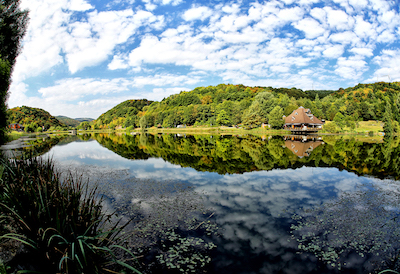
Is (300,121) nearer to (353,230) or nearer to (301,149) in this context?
(301,149)

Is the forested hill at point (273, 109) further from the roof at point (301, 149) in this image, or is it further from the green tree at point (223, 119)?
the roof at point (301, 149)

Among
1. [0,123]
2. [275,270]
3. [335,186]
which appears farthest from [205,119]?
[275,270]

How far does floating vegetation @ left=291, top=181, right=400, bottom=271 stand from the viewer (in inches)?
243

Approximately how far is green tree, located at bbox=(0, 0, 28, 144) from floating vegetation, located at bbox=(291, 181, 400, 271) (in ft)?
83.9

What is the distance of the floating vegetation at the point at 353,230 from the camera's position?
6.17m

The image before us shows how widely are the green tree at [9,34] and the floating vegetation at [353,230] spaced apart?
25.6m

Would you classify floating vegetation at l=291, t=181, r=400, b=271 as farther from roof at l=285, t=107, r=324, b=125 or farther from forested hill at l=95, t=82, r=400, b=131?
roof at l=285, t=107, r=324, b=125

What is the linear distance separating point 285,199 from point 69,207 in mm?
9614

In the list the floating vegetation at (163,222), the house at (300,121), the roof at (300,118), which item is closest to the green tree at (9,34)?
the floating vegetation at (163,222)

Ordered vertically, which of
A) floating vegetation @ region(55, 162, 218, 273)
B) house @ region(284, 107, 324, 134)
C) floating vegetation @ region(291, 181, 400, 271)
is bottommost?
floating vegetation @ region(291, 181, 400, 271)

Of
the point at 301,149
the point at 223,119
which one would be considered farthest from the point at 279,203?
the point at 223,119

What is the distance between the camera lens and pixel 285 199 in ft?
35.9

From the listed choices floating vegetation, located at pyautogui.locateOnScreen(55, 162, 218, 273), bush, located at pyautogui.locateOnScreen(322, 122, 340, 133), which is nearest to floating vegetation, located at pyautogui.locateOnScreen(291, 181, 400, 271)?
floating vegetation, located at pyautogui.locateOnScreen(55, 162, 218, 273)

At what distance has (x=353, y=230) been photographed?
7633mm
